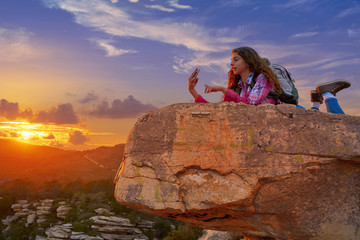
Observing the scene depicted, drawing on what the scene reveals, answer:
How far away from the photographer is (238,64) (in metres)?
4.47

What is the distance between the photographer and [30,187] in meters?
34.8

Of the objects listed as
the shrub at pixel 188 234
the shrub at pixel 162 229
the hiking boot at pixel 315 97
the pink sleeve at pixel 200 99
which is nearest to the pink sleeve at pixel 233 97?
the pink sleeve at pixel 200 99

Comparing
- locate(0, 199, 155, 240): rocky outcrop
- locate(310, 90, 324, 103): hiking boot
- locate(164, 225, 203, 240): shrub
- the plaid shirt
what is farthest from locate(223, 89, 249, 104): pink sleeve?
locate(0, 199, 155, 240): rocky outcrop

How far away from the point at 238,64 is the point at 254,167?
1600 mm

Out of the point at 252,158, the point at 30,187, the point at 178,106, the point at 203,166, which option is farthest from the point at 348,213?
the point at 30,187

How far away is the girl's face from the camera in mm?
4461

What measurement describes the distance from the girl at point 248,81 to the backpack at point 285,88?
8 cm

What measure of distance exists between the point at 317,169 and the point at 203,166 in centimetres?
130

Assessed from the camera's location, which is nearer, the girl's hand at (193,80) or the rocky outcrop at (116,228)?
the girl's hand at (193,80)

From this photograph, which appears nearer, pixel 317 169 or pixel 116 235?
pixel 317 169

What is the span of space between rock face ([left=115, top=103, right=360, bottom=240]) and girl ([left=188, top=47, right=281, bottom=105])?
1.31 feet

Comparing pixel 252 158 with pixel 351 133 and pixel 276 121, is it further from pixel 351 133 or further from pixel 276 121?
pixel 351 133

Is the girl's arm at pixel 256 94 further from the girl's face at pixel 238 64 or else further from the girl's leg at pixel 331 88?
the girl's leg at pixel 331 88

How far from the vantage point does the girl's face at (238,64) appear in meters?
4.46
